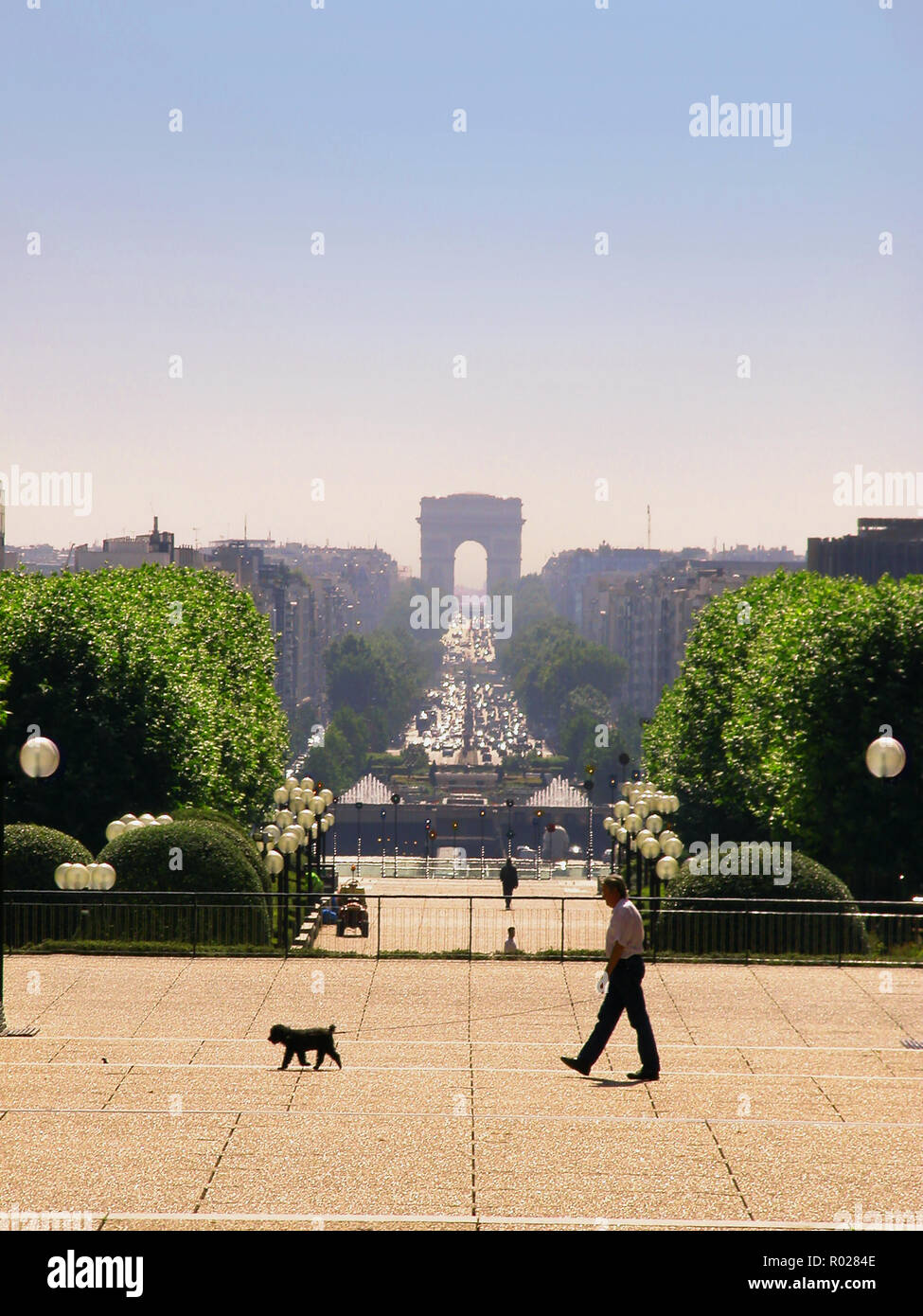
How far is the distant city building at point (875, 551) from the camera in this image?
10944 cm

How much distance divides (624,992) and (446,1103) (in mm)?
2161

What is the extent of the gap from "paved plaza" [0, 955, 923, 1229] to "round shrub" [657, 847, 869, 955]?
12.5 ft

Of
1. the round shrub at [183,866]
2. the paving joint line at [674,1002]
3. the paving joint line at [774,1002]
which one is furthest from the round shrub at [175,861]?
the paving joint line at [774,1002]

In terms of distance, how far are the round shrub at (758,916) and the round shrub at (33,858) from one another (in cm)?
1131

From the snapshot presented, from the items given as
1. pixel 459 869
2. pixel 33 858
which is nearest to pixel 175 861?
pixel 33 858

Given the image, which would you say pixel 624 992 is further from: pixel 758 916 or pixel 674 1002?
pixel 758 916

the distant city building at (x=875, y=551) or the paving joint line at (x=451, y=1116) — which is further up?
the distant city building at (x=875, y=551)

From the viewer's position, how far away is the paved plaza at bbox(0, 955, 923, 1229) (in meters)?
8.82

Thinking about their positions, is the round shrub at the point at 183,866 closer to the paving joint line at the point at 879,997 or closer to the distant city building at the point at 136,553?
the paving joint line at the point at 879,997

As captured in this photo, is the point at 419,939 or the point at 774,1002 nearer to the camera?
the point at 774,1002

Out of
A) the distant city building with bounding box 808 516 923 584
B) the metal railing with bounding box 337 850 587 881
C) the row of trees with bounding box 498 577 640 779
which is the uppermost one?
the distant city building with bounding box 808 516 923 584

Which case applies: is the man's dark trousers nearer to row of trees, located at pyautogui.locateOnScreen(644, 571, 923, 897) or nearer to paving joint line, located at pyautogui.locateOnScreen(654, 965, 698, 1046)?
paving joint line, located at pyautogui.locateOnScreen(654, 965, 698, 1046)

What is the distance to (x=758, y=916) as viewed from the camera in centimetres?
2398

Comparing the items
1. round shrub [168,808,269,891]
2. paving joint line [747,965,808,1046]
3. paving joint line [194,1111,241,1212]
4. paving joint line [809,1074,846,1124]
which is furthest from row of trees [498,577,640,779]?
paving joint line [194,1111,241,1212]
